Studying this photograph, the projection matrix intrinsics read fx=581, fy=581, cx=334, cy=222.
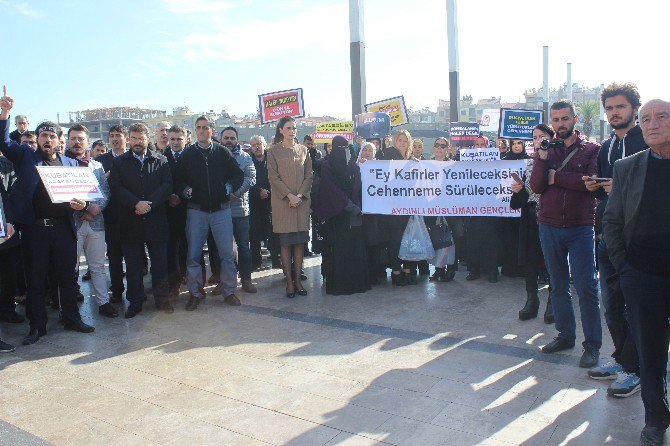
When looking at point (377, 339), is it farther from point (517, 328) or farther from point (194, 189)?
point (194, 189)

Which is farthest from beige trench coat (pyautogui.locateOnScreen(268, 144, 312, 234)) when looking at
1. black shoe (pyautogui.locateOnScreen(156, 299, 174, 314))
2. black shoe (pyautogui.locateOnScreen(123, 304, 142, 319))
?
black shoe (pyautogui.locateOnScreen(123, 304, 142, 319))

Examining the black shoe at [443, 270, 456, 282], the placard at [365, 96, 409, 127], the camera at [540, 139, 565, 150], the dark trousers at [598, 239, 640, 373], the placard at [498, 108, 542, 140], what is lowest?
the black shoe at [443, 270, 456, 282]

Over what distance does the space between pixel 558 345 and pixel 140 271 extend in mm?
4547

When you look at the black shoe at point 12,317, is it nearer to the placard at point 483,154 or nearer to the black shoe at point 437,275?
the black shoe at point 437,275

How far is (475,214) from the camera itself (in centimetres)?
730

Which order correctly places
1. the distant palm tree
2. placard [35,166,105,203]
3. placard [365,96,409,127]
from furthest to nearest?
the distant palm tree, placard [365,96,409,127], placard [35,166,105,203]

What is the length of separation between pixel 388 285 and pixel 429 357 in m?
2.88

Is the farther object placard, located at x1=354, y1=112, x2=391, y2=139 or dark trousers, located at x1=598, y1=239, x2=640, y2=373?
placard, located at x1=354, y1=112, x2=391, y2=139

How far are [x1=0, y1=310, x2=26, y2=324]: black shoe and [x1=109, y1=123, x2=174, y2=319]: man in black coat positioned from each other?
121 centimetres

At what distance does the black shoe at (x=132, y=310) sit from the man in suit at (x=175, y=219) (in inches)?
31.9

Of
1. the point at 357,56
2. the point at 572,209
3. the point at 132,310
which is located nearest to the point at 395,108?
the point at 357,56

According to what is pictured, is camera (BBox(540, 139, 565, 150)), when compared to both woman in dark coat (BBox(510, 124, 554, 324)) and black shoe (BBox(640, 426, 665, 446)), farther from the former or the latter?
black shoe (BBox(640, 426, 665, 446))

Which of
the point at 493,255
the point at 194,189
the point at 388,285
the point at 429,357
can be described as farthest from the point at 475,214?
the point at 194,189

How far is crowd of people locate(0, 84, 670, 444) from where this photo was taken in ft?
11.2
